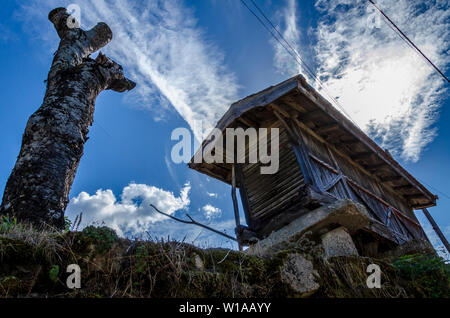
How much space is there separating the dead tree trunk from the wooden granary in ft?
8.86

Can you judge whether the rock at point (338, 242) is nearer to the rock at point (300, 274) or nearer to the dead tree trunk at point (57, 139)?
the rock at point (300, 274)

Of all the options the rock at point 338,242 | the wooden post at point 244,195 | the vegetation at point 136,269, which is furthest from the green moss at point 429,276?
the wooden post at point 244,195

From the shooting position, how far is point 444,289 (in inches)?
108

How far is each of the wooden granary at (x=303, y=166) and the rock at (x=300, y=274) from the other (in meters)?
2.37

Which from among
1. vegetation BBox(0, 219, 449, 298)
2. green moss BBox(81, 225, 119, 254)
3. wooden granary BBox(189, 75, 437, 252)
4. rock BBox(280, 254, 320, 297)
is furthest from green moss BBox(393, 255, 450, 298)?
green moss BBox(81, 225, 119, 254)

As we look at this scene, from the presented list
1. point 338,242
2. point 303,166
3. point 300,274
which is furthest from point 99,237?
point 303,166

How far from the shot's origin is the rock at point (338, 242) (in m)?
4.40

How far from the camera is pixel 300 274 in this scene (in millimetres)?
2322

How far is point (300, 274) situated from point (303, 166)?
3.41m

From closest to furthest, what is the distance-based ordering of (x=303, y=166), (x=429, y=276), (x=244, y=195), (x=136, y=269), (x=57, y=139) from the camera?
(x=136, y=269) < (x=429, y=276) < (x=57, y=139) < (x=303, y=166) < (x=244, y=195)

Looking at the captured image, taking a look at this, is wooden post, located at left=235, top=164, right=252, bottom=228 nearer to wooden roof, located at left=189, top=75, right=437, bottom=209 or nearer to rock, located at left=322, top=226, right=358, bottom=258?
wooden roof, located at left=189, top=75, right=437, bottom=209

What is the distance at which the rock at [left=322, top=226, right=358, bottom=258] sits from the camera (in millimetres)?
4398

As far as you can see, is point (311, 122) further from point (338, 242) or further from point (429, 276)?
point (429, 276)
